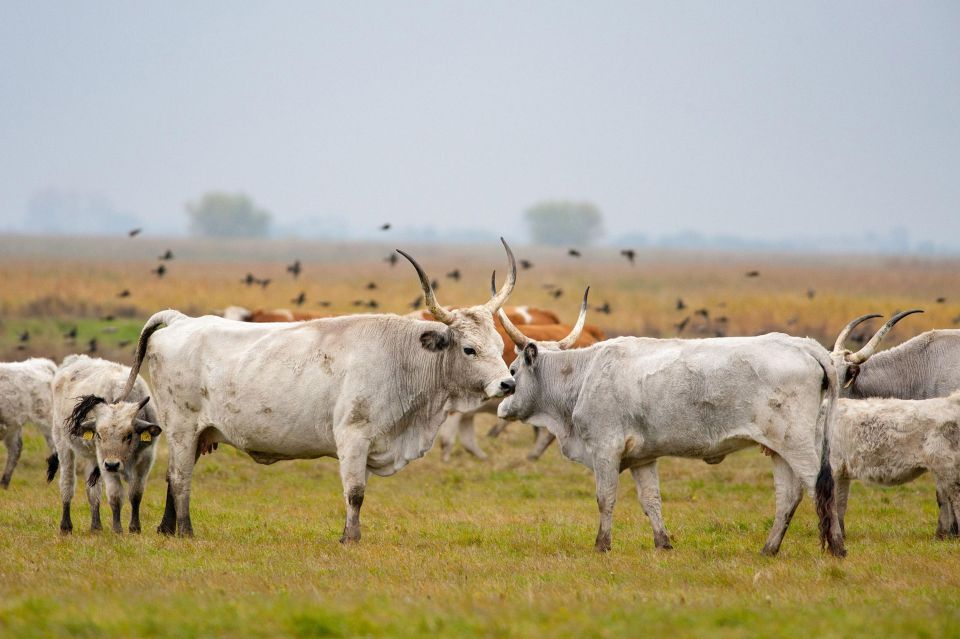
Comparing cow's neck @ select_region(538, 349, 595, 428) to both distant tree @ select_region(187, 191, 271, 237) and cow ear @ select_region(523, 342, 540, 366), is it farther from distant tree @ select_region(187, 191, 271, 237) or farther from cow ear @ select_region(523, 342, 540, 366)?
distant tree @ select_region(187, 191, 271, 237)

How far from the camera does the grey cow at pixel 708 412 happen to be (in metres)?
10.0

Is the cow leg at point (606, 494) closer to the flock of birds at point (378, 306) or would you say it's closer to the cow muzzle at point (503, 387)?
the cow muzzle at point (503, 387)

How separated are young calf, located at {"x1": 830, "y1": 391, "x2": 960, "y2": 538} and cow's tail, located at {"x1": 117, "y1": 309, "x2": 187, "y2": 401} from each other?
6748 mm

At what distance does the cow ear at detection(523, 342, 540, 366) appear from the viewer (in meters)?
11.5

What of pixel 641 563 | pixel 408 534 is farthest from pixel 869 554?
pixel 408 534

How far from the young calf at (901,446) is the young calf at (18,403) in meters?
9.31

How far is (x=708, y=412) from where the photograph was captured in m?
10.2

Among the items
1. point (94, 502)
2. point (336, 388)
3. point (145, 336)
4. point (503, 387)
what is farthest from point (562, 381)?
point (94, 502)

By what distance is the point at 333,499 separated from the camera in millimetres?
14055

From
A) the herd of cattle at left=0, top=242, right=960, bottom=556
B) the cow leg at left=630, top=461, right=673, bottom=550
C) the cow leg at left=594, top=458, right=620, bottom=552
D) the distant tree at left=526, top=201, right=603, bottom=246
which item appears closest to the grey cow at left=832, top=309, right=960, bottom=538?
the herd of cattle at left=0, top=242, right=960, bottom=556

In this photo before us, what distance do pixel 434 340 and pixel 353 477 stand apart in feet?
4.91

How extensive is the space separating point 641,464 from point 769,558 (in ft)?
5.18

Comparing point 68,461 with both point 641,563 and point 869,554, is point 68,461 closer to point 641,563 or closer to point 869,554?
point 641,563

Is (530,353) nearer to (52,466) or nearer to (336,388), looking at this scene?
(336,388)
